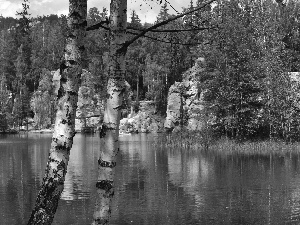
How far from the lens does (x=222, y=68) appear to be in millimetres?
47938

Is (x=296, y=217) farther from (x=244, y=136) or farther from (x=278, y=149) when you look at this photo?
(x=244, y=136)

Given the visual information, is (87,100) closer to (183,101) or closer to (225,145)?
(183,101)

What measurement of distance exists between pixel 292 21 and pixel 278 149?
39.9 metres

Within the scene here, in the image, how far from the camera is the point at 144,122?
100312 millimetres

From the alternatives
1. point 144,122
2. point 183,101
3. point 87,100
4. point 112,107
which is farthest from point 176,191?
point 87,100

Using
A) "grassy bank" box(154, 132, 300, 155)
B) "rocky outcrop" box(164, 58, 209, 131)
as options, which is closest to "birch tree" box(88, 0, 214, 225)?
"grassy bank" box(154, 132, 300, 155)

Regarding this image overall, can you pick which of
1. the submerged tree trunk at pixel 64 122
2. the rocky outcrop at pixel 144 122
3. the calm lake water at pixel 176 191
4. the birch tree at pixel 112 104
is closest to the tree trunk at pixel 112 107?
the birch tree at pixel 112 104

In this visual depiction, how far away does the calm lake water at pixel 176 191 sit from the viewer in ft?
52.3

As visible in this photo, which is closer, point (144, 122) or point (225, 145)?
point (225, 145)

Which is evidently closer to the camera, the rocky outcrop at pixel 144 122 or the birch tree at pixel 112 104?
the birch tree at pixel 112 104

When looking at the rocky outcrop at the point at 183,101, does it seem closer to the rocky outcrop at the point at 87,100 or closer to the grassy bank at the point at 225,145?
the grassy bank at the point at 225,145

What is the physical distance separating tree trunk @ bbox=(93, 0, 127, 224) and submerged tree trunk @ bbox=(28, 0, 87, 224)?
1.82 feet

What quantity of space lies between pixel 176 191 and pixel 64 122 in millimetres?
15596

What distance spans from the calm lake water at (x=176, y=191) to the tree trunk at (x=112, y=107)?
29.4ft
